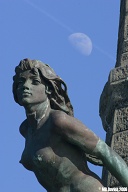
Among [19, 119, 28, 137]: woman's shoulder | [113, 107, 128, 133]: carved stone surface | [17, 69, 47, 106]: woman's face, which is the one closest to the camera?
[17, 69, 47, 106]: woman's face

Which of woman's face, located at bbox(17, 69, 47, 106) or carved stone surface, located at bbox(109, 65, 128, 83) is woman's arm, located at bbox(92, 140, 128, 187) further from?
carved stone surface, located at bbox(109, 65, 128, 83)

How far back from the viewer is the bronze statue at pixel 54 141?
606cm

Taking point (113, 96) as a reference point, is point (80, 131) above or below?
below

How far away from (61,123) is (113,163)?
47cm

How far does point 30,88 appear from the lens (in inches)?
250

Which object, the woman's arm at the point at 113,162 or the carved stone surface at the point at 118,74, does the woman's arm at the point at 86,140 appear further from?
the carved stone surface at the point at 118,74

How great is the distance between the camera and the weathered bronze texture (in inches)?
332

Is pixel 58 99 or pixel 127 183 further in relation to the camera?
pixel 58 99

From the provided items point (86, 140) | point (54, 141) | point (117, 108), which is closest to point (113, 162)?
point (86, 140)

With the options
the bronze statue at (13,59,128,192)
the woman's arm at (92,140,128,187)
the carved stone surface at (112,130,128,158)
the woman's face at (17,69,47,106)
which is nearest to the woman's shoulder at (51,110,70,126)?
the bronze statue at (13,59,128,192)

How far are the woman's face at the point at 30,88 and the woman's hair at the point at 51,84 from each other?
4 centimetres

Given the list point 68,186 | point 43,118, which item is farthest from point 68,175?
point 43,118

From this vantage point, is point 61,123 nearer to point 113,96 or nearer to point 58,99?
point 58,99

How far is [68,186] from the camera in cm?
605
